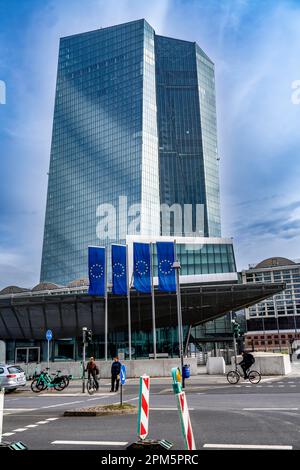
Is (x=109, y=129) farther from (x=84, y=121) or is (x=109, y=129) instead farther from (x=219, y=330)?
(x=219, y=330)

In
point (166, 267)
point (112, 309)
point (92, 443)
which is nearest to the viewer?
point (92, 443)

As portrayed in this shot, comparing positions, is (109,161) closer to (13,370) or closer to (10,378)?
(13,370)

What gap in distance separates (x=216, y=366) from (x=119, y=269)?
1206 centimetres

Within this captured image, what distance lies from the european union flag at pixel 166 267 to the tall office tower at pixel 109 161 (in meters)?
112

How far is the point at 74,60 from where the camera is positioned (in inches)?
7785

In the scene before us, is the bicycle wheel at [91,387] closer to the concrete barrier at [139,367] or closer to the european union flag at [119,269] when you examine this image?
the concrete barrier at [139,367]

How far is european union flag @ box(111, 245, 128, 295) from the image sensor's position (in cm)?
3925

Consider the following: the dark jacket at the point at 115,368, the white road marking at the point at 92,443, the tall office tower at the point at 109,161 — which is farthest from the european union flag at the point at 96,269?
the tall office tower at the point at 109,161

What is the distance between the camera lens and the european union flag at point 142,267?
38.6 metres

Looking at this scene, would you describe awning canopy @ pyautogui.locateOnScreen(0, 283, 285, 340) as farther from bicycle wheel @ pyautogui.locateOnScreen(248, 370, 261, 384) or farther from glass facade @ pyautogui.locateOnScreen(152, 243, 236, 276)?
glass facade @ pyautogui.locateOnScreen(152, 243, 236, 276)

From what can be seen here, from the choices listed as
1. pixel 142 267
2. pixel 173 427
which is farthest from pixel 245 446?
pixel 142 267

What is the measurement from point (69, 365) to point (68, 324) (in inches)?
824

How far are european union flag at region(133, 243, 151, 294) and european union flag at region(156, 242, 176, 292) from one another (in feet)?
3.89

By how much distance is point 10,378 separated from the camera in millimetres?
24906
